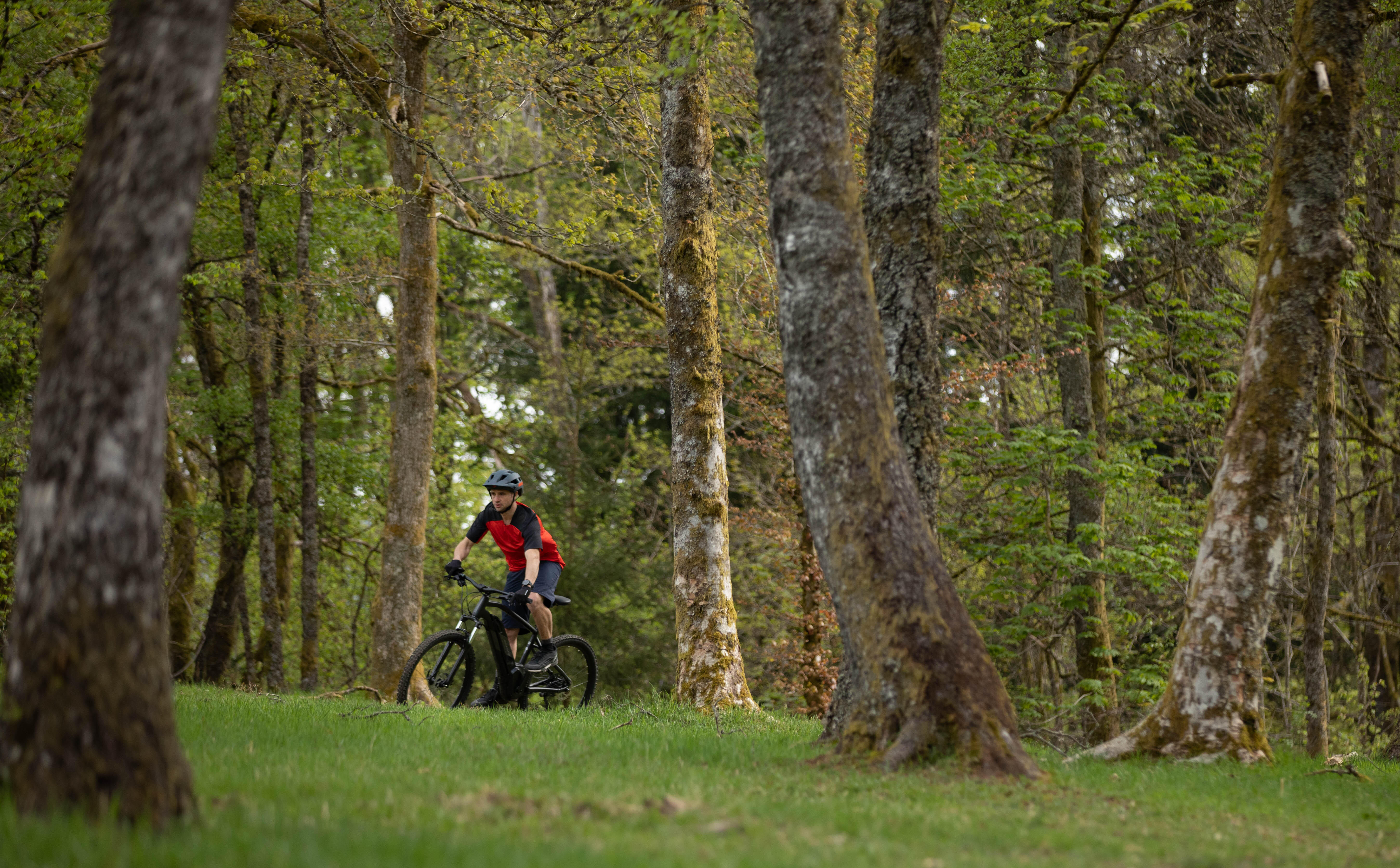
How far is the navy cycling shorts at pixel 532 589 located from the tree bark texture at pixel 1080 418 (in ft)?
20.9

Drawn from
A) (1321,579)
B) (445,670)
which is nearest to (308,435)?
(445,670)

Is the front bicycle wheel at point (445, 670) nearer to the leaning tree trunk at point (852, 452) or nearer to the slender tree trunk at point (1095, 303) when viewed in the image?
the leaning tree trunk at point (852, 452)

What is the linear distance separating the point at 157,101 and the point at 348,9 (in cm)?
1185

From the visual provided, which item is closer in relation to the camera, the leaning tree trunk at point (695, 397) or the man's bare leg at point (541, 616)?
the man's bare leg at point (541, 616)

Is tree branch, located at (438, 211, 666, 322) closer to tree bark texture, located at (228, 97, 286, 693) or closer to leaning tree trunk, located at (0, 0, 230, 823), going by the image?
tree bark texture, located at (228, 97, 286, 693)

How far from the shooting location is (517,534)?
10281 millimetres

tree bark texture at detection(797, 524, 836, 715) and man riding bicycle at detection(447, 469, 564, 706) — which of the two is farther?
tree bark texture at detection(797, 524, 836, 715)

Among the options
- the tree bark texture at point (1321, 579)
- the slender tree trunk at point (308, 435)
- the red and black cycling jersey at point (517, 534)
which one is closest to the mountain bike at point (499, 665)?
the red and black cycling jersey at point (517, 534)

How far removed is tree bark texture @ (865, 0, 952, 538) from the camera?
734 cm

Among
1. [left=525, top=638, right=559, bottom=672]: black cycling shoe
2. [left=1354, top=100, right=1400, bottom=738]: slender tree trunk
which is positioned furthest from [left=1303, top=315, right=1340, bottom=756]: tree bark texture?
[left=525, top=638, right=559, bottom=672]: black cycling shoe

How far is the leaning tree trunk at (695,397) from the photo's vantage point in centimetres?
1068

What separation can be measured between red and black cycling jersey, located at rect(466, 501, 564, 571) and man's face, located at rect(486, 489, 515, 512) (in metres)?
0.11

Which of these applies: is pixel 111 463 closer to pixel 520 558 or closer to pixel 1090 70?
pixel 520 558

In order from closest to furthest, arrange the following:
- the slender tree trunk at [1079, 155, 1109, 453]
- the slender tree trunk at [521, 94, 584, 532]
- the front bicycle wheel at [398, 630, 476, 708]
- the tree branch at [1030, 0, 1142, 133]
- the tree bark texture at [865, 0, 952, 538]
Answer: the tree bark texture at [865, 0, 952, 538]
the tree branch at [1030, 0, 1142, 133]
the front bicycle wheel at [398, 630, 476, 708]
the slender tree trunk at [1079, 155, 1109, 453]
the slender tree trunk at [521, 94, 584, 532]
